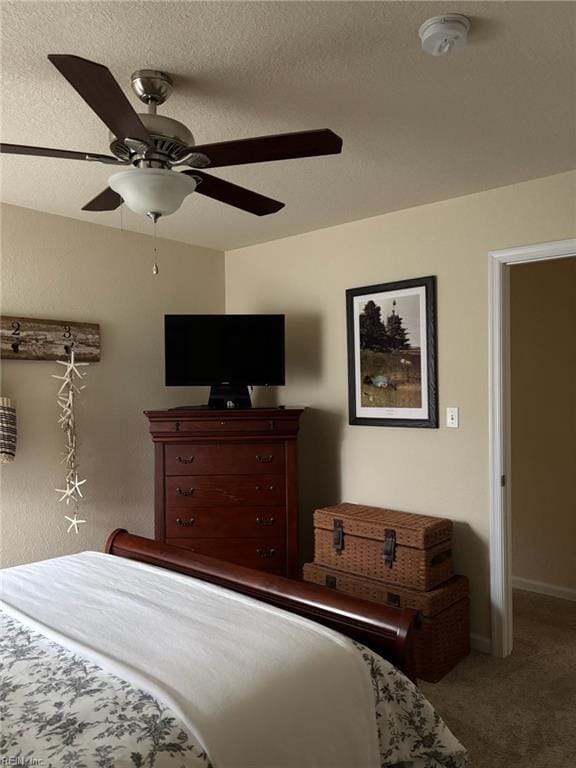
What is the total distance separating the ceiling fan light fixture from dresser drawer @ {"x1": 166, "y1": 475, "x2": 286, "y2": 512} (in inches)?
77.0

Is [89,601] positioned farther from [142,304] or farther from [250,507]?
[142,304]

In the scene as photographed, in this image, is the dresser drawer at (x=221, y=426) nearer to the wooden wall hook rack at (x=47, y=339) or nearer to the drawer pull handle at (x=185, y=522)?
the drawer pull handle at (x=185, y=522)

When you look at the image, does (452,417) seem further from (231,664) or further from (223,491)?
(231,664)

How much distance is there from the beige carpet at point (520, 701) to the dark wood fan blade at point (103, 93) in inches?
97.7

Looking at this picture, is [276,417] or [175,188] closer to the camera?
[175,188]

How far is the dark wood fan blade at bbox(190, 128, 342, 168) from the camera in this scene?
5.35 ft

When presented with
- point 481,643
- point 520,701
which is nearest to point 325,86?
point 520,701

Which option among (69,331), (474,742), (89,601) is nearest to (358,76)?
(89,601)

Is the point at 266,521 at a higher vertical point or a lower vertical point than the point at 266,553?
higher

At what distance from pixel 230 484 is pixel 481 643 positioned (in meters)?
1.60

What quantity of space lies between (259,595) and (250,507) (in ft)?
4.53

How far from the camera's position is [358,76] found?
6.28 ft

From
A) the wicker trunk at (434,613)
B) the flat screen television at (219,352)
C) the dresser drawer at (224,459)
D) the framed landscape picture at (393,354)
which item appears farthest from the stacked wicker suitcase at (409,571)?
the flat screen television at (219,352)

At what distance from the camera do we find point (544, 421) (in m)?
4.04
